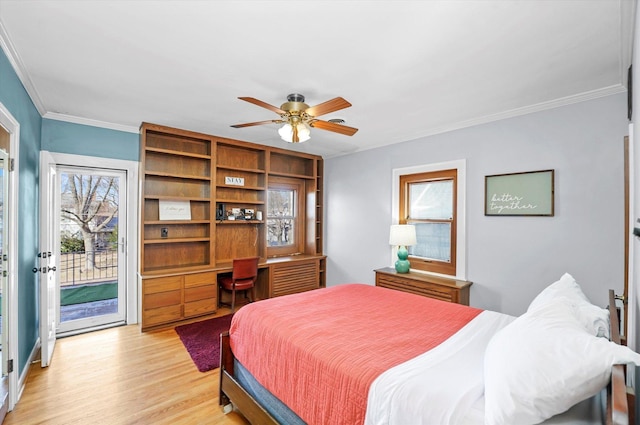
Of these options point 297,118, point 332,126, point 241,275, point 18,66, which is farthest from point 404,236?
point 18,66

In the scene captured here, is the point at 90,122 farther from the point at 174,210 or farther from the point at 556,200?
the point at 556,200

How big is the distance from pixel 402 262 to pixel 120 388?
3175 mm

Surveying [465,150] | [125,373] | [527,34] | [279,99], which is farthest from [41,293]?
[465,150]

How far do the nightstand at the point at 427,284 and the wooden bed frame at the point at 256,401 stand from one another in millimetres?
1490

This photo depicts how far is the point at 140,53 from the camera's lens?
2.09 metres

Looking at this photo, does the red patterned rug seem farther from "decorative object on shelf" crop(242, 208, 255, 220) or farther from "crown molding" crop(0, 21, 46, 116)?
"crown molding" crop(0, 21, 46, 116)

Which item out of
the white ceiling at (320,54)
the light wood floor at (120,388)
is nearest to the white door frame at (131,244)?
the light wood floor at (120,388)

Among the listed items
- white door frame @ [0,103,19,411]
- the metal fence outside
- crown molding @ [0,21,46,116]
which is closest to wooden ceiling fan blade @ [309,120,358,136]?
crown molding @ [0,21,46,116]

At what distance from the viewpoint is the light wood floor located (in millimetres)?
2100

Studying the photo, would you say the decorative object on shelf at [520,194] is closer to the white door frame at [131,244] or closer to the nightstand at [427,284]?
the nightstand at [427,284]

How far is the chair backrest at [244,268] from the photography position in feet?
13.1

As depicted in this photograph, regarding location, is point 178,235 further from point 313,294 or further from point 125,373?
point 313,294

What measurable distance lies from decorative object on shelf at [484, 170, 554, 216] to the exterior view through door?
448 cm

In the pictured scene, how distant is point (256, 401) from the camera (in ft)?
6.22
